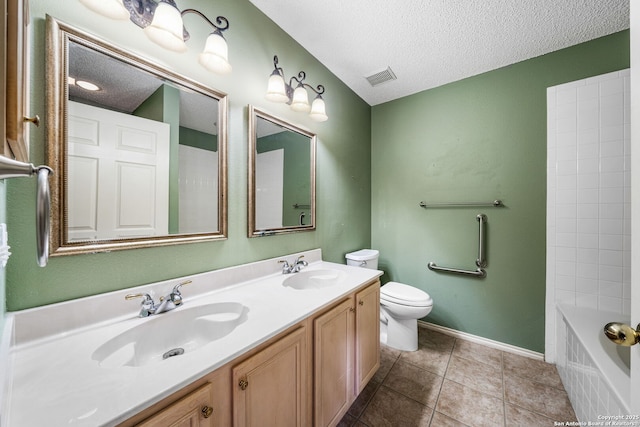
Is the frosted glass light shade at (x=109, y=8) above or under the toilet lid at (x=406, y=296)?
above

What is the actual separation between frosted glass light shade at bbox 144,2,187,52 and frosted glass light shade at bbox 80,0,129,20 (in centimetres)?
9

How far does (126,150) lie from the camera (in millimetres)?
946

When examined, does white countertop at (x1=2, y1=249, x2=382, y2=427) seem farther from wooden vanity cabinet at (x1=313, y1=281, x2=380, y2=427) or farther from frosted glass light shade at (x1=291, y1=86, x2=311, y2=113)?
frosted glass light shade at (x1=291, y1=86, x2=311, y2=113)

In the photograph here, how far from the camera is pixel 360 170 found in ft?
8.18

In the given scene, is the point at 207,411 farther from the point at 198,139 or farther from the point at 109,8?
the point at 109,8

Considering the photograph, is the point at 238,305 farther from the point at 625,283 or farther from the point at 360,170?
the point at 625,283

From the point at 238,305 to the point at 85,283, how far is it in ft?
1.80

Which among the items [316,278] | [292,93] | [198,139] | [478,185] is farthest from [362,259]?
[198,139]

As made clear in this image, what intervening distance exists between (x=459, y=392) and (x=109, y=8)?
8.60ft

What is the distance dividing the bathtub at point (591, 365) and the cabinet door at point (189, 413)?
1.52 meters

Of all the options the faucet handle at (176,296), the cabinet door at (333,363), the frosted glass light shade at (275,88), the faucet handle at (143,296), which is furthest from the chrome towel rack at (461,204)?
the faucet handle at (143,296)

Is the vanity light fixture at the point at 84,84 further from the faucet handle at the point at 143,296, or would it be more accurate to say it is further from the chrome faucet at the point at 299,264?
the chrome faucet at the point at 299,264

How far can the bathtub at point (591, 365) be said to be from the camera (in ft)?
3.31

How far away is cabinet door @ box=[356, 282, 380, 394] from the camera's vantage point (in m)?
1.34
